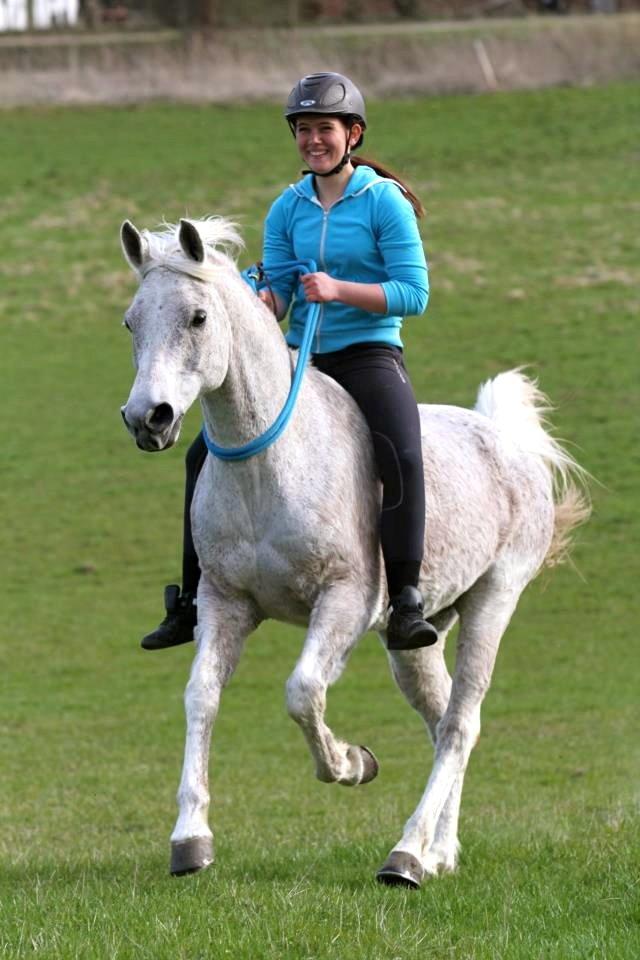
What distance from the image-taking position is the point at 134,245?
5.99 metres

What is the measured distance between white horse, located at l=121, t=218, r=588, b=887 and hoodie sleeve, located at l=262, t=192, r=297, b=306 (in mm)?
424

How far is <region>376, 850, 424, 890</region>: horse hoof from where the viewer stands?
6.39 m

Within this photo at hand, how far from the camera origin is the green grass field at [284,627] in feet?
19.2

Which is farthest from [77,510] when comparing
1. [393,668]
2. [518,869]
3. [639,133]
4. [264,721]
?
[639,133]

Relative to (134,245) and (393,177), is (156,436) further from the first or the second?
(393,177)

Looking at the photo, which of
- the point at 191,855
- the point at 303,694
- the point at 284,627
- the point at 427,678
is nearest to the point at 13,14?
the point at 284,627

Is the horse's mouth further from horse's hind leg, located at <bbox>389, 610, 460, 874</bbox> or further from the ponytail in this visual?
horse's hind leg, located at <bbox>389, 610, 460, 874</bbox>

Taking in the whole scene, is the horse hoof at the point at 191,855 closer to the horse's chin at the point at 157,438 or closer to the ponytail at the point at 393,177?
the horse's chin at the point at 157,438

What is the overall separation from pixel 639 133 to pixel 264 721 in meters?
26.8

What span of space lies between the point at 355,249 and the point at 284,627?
12.7 metres

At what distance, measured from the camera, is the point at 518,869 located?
6766mm

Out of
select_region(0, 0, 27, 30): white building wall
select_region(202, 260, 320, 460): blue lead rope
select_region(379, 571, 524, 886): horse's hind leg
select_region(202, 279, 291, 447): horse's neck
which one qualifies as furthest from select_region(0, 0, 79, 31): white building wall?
select_region(202, 279, 291, 447): horse's neck

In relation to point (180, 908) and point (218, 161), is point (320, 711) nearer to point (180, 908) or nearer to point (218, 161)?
point (180, 908)

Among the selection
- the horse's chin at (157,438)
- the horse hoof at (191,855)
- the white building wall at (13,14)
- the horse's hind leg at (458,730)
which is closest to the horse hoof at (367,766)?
the horse's hind leg at (458,730)
